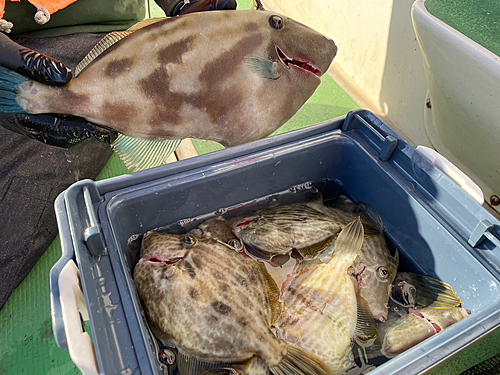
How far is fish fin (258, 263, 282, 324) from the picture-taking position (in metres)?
1.09

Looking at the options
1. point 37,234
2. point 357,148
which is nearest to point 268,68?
point 357,148

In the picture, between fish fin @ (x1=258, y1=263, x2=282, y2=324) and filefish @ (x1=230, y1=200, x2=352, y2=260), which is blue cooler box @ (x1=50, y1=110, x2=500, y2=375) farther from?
fish fin @ (x1=258, y1=263, x2=282, y2=324)

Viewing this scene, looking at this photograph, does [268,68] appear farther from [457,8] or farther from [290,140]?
[457,8]

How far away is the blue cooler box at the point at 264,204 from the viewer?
0.83 meters

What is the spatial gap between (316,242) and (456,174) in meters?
0.46

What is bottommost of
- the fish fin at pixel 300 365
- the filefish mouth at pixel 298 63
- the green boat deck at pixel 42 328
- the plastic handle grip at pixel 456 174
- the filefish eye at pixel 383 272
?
the green boat deck at pixel 42 328

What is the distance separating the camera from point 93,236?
3.10ft

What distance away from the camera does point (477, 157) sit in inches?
64.0

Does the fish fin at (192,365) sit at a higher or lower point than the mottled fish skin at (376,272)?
lower

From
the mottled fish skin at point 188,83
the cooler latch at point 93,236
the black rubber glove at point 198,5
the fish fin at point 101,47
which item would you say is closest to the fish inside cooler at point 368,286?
the cooler latch at point 93,236

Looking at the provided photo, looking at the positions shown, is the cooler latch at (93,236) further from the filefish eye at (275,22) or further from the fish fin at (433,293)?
the fish fin at (433,293)

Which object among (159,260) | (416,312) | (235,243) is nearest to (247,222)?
(235,243)

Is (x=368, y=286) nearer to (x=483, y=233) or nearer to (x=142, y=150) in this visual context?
(x=483, y=233)

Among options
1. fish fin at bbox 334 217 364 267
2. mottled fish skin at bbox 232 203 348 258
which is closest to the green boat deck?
fish fin at bbox 334 217 364 267
